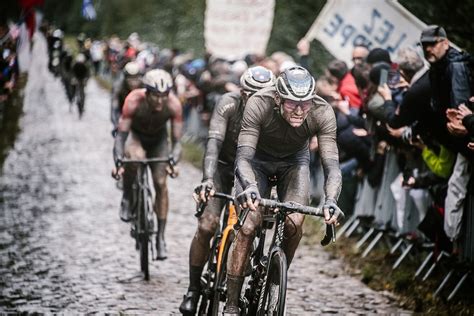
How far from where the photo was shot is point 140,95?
9.65m

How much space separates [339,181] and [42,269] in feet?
14.6

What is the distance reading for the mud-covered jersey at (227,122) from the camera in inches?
292

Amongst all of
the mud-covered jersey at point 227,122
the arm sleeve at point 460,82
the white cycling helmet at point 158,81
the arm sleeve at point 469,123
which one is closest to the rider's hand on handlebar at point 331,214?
the mud-covered jersey at point 227,122

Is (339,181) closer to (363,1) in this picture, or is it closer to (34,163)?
(363,1)

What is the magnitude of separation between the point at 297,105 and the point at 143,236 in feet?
11.8

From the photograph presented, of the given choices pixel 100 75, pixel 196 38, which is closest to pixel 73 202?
pixel 196 38

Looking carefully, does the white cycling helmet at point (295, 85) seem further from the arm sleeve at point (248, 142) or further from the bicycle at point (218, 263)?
the bicycle at point (218, 263)

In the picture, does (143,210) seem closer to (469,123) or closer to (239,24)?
(469,123)

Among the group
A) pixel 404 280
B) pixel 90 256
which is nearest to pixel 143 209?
pixel 90 256

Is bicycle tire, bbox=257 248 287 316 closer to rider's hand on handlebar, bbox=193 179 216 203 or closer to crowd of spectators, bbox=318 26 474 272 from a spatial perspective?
rider's hand on handlebar, bbox=193 179 216 203

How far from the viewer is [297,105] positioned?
631 centimetres

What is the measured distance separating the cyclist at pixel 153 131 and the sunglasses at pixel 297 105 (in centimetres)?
311

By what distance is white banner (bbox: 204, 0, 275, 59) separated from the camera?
1738 cm

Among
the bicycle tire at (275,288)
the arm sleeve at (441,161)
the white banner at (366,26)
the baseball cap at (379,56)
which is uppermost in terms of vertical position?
the white banner at (366,26)
